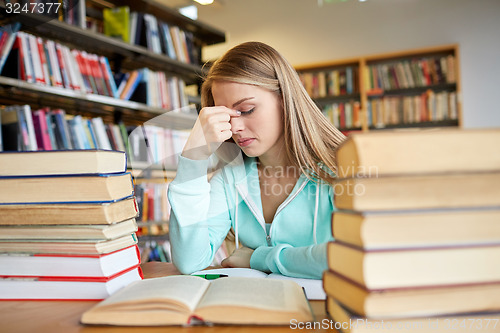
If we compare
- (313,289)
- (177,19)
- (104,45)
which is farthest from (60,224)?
(177,19)

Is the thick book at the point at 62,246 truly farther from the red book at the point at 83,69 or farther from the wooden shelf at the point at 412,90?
the wooden shelf at the point at 412,90

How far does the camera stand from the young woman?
1.04 metres

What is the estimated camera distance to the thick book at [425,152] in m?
0.38

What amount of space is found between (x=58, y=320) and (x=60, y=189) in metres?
0.20

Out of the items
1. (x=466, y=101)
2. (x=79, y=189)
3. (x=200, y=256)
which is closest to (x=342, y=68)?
(x=466, y=101)

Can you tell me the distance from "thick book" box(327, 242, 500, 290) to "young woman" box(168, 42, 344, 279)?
0.65m

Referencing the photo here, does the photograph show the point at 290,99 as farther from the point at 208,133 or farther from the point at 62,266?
the point at 62,266

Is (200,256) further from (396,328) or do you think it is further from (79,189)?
(396,328)

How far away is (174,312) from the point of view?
0.47m

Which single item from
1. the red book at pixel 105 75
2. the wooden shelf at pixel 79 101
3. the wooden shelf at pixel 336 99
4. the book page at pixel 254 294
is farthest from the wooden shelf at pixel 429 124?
the book page at pixel 254 294

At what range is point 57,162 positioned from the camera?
0.61 metres

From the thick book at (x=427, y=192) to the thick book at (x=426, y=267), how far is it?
0.04 meters

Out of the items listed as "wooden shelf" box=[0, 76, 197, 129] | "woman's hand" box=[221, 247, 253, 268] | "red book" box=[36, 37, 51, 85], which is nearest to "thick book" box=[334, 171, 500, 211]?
"woman's hand" box=[221, 247, 253, 268]

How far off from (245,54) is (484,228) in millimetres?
939
